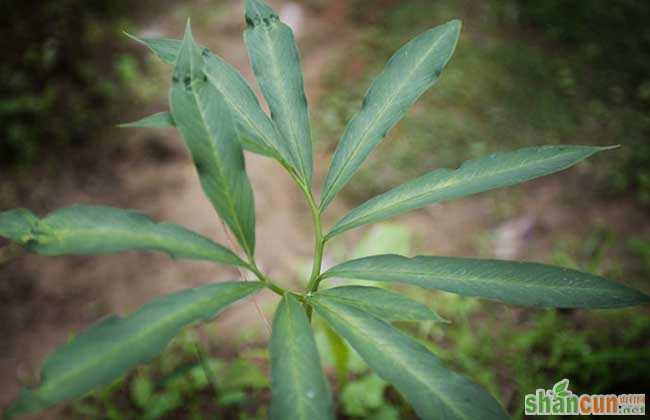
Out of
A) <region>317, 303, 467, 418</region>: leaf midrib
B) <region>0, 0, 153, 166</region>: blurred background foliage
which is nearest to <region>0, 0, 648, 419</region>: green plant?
<region>317, 303, 467, 418</region>: leaf midrib

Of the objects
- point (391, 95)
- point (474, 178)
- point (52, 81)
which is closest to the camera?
point (474, 178)

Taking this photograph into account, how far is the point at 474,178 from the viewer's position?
871 mm

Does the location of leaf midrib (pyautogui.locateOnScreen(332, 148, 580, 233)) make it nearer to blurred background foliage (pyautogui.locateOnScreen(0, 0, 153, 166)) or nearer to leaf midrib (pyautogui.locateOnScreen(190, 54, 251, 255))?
leaf midrib (pyautogui.locateOnScreen(190, 54, 251, 255))

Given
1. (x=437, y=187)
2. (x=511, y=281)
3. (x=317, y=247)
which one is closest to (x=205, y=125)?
(x=317, y=247)

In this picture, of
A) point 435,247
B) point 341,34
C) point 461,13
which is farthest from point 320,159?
point 461,13

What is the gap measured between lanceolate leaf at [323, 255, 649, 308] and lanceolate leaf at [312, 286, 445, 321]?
3 centimetres

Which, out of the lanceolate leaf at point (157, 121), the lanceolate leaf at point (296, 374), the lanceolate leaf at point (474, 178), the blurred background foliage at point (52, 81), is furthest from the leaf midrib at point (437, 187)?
the blurred background foliage at point (52, 81)

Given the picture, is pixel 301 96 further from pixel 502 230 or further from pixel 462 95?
pixel 462 95

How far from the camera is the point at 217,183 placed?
2.59 ft

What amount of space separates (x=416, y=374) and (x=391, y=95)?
1.79 feet

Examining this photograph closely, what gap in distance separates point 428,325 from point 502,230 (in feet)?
2.20

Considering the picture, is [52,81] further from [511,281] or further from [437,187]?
[511,281]

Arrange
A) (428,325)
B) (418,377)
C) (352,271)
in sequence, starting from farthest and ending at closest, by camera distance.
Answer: (428,325)
(352,271)
(418,377)

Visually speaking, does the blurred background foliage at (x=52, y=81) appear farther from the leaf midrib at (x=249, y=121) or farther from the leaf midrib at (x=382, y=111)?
the leaf midrib at (x=382, y=111)
